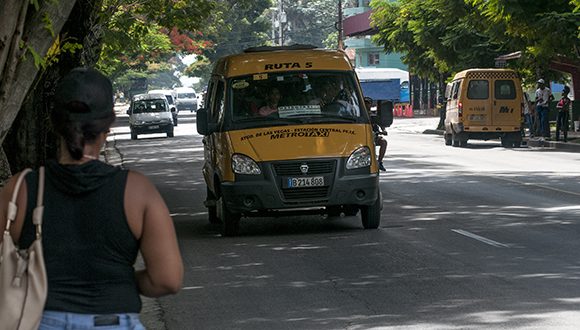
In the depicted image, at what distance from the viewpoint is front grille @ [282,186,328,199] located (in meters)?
15.3

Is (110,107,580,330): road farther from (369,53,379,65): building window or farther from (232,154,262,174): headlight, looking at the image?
(369,53,379,65): building window

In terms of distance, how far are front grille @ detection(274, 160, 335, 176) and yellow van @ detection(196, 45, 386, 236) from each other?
0.01 m

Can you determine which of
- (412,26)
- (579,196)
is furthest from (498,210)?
(412,26)

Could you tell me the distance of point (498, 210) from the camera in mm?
18031

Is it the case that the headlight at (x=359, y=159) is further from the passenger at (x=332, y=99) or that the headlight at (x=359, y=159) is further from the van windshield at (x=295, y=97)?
the passenger at (x=332, y=99)

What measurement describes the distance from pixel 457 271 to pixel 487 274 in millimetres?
→ 340

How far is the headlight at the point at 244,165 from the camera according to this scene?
15.4m

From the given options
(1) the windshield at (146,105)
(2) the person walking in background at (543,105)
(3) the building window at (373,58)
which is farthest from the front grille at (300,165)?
(3) the building window at (373,58)

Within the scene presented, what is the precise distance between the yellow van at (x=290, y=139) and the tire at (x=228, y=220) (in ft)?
0.05

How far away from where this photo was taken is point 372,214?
15.9 metres

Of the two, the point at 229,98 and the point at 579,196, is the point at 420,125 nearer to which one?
the point at 579,196

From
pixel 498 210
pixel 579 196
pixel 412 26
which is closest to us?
pixel 498 210

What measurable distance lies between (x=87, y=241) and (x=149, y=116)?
2012 inches

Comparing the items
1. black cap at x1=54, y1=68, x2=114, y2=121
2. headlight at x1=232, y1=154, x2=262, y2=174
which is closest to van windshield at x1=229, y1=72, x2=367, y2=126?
headlight at x1=232, y1=154, x2=262, y2=174
